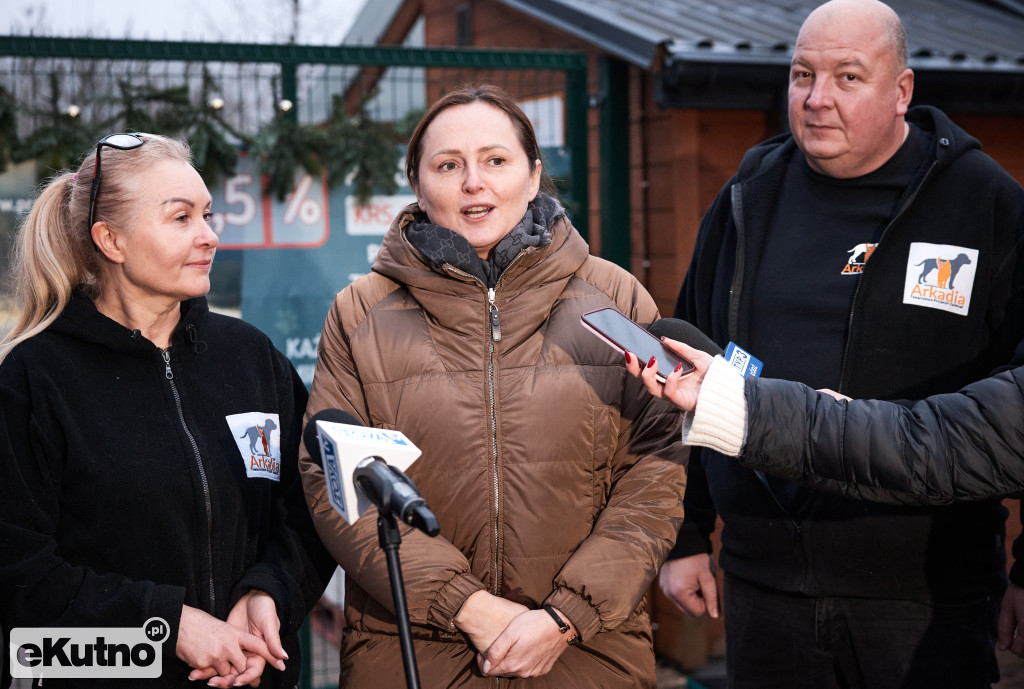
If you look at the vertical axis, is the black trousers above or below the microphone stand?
below

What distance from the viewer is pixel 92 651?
7.88 feet

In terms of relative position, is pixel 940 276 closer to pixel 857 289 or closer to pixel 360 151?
pixel 857 289

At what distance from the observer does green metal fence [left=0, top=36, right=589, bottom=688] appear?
4461mm

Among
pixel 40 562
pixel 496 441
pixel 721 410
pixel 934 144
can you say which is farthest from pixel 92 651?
pixel 934 144

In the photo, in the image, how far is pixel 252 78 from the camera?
481 centimetres

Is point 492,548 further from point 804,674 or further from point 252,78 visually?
point 252,78

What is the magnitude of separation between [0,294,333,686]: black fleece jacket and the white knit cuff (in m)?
1.20

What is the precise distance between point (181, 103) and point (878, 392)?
133 inches

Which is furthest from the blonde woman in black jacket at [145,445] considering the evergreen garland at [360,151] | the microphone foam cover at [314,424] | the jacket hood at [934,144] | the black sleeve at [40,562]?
the evergreen garland at [360,151]

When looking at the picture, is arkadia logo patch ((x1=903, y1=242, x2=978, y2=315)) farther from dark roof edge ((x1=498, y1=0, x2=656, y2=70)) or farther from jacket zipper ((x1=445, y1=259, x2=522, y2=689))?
dark roof edge ((x1=498, y1=0, x2=656, y2=70))

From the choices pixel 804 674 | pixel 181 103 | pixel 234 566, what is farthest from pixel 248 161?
pixel 804 674

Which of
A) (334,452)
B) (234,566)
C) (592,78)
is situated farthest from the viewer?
(592,78)

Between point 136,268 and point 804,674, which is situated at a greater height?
point 136,268

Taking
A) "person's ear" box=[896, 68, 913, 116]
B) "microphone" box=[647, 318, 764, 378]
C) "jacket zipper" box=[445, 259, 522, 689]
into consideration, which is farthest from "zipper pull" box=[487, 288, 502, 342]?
"person's ear" box=[896, 68, 913, 116]
